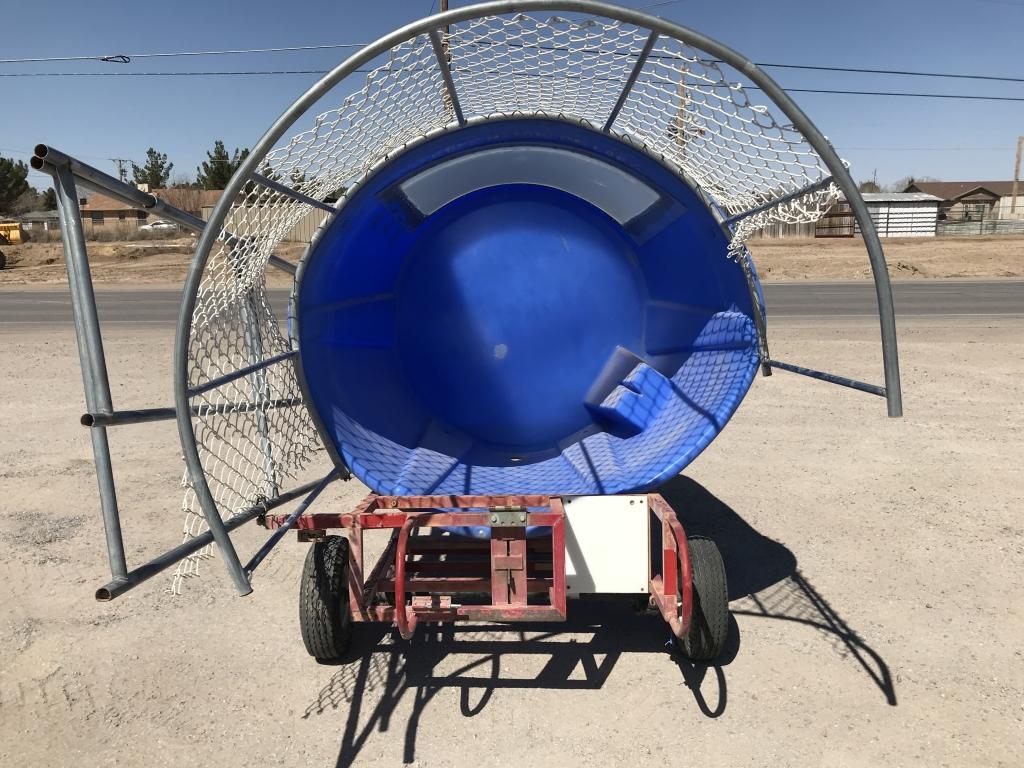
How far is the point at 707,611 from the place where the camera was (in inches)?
137

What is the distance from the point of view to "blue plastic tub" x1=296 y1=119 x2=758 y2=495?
4.17 meters

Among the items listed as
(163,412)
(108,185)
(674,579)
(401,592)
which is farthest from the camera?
(674,579)

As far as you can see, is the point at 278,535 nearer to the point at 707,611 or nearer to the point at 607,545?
the point at 607,545

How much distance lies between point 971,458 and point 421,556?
447cm

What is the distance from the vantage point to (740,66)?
2615mm

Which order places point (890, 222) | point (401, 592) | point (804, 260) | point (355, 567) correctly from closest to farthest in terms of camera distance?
point (401, 592), point (355, 567), point (804, 260), point (890, 222)

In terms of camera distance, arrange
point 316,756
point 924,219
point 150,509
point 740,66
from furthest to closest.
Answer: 1. point 924,219
2. point 150,509
3. point 316,756
4. point 740,66

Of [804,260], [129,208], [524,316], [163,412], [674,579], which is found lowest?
[674,579]

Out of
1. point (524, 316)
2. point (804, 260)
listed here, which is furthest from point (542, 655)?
point (804, 260)

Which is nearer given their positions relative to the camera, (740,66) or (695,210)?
(740,66)

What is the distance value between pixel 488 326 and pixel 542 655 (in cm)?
196

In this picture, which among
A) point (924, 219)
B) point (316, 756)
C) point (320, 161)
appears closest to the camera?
point (316, 756)

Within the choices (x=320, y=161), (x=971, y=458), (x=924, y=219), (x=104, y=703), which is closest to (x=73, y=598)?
(x=104, y=703)

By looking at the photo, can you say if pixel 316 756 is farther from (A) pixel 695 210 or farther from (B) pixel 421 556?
(A) pixel 695 210
